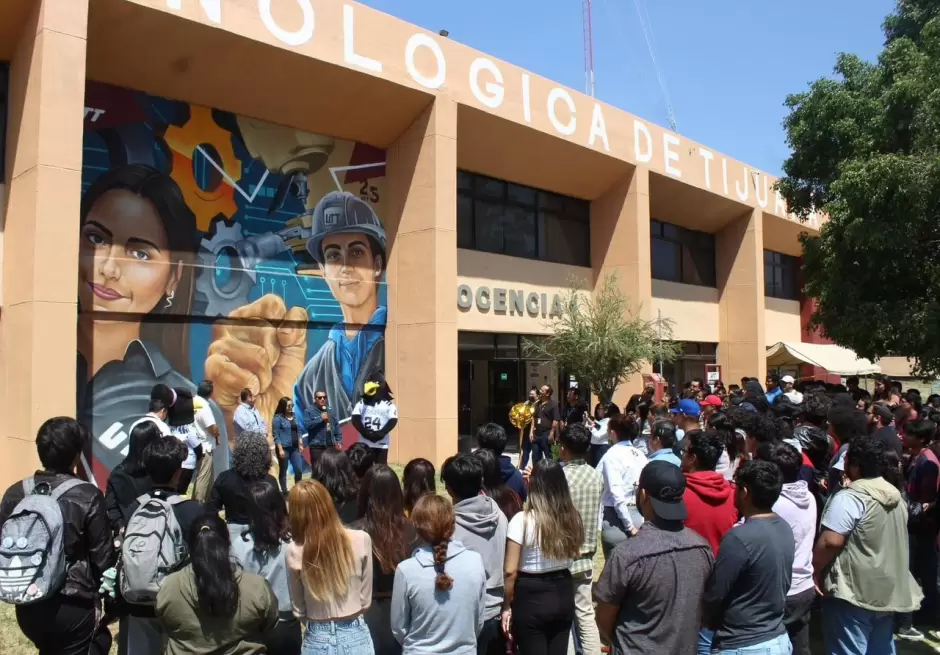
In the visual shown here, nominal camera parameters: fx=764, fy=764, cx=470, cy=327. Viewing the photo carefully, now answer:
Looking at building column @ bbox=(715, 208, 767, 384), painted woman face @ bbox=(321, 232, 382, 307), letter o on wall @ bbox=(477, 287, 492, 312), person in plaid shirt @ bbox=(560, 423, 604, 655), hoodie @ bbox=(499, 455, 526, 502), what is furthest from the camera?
building column @ bbox=(715, 208, 767, 384)

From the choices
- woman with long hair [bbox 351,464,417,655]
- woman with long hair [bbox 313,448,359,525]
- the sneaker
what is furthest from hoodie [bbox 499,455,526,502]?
the sneaker

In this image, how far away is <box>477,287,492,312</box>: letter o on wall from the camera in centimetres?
1762

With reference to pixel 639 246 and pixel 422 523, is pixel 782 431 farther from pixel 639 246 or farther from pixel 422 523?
pixel 639 246

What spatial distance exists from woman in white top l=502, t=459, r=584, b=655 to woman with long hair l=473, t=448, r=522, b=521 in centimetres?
50

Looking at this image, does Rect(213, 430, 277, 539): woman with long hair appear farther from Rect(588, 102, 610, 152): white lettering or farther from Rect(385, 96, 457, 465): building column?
Rect(588, 102, 610, 152): white lettering

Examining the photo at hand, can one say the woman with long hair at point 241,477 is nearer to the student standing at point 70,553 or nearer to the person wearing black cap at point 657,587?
the student standing at point 70,553

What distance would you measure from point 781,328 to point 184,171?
2349 cm

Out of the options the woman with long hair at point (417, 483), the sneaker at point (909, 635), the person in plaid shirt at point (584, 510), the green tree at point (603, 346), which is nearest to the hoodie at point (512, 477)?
the person in plaid shirt at point (584, 510)

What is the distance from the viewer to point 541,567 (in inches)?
156

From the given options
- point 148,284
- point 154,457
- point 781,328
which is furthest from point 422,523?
point 781,328

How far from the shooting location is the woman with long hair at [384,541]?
3.89 meters

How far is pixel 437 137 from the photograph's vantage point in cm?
1453

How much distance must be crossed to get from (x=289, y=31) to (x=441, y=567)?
11.0 meters

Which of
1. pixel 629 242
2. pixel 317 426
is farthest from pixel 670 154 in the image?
pixel 317 426
